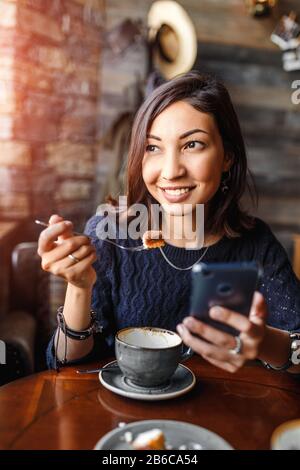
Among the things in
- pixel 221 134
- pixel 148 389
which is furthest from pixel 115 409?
pixel 221 134

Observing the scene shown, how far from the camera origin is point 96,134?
3029 mm

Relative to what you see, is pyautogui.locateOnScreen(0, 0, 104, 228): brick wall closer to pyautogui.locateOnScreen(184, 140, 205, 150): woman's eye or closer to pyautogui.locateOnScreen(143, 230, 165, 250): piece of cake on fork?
pyautogui.locateOnScreen(143, 230, 165, 250): piece of cake on fork

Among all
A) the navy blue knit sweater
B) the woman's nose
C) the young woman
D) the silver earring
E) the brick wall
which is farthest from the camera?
the brick wall

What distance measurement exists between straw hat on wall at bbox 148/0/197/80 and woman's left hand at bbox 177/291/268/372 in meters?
2.44

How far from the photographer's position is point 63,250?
101cm

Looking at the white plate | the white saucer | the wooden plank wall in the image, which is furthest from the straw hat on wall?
the white plate

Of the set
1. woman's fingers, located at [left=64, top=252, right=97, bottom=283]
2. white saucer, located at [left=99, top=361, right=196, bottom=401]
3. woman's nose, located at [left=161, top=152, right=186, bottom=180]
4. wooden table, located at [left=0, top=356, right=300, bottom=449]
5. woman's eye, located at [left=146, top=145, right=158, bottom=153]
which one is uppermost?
woman's eye, located at [left=146, top=145, right=158, bottom=153]

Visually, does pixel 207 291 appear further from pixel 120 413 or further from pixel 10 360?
pixel 10 360

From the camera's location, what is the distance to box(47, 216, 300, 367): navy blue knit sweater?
1.43 meters

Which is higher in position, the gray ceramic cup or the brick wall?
the brick wall

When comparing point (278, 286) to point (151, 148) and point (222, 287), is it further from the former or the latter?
point (222, 287)

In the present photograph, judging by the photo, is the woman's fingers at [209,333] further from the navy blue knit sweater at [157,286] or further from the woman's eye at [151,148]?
the woman's eye at [151,148]

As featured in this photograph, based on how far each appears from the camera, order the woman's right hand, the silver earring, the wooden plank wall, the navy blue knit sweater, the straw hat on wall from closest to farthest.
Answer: the woman's right hand < the navy blue knit sweater < the silver earring < the straw hat on wall < the wooden plank wall

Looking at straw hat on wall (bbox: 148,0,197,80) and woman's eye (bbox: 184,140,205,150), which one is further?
straw hat on wall (bbox: 148,0,197,80)
